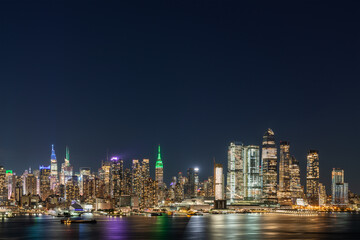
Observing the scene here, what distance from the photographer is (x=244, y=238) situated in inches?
4117

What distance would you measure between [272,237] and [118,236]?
3112 cm

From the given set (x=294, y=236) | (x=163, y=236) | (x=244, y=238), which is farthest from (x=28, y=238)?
(x=294, y=236)

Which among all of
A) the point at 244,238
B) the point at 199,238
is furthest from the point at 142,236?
the point at 244,238

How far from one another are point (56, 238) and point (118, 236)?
12388mm

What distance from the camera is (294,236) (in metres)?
108

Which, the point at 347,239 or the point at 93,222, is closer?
the point at 347,239

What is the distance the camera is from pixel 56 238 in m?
108

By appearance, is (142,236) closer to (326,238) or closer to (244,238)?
(244,238)

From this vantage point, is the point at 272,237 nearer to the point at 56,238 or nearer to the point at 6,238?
the point at 56,238

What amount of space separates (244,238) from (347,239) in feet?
70.3

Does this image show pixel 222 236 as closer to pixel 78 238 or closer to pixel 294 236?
pixel 294 236

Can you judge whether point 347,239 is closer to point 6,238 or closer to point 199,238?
point 199,238

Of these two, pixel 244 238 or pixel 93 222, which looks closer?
pixel 244 238

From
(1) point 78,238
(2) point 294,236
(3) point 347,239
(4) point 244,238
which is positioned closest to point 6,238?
(1) point 78,238
